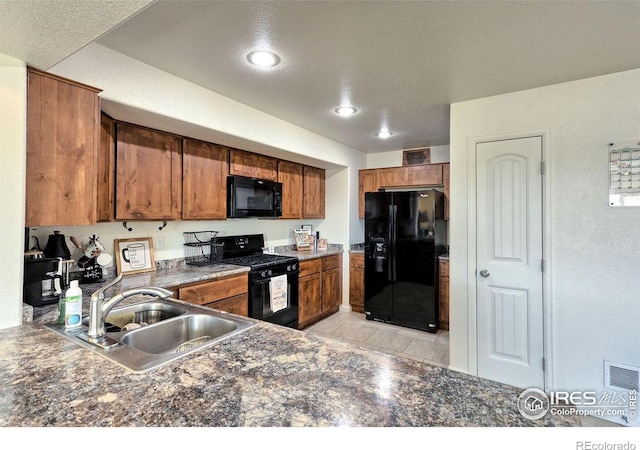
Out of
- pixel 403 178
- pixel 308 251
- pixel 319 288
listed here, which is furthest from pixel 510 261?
pixel 308 251

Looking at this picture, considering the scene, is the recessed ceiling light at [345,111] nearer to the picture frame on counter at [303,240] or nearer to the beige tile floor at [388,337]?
the picture frame on counter at [303,240]

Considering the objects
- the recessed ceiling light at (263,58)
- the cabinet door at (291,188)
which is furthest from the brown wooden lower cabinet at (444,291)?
the recessed ceiling light at (263,58)

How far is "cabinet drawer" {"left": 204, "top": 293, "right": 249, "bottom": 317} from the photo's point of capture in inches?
104

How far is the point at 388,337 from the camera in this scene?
357 centimetres

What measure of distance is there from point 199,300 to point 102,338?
1.25 metres

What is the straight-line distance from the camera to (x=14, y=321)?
1.39 m

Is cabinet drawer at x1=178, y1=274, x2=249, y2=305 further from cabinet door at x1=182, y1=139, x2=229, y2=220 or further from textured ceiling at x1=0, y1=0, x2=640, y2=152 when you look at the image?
textured ceiling at x1=0, y1=0, x2=640, y2=152

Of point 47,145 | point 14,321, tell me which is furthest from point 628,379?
point 47,145

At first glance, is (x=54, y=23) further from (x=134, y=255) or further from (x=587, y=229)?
(x=587, y=229)

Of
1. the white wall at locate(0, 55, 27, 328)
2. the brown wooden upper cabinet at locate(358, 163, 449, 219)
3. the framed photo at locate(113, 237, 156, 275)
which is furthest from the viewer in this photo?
the brown wooden upper cabinet at locate(358, 163, 449, 219)

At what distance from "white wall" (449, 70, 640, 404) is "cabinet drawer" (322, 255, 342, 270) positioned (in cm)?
245

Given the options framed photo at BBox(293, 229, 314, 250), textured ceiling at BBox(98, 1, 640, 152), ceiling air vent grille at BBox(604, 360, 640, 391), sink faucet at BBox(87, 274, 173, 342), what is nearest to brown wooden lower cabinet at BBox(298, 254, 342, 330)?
framed photo at BBox(293, 229, 314, 250)

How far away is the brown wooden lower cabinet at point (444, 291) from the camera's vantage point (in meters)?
3.74
